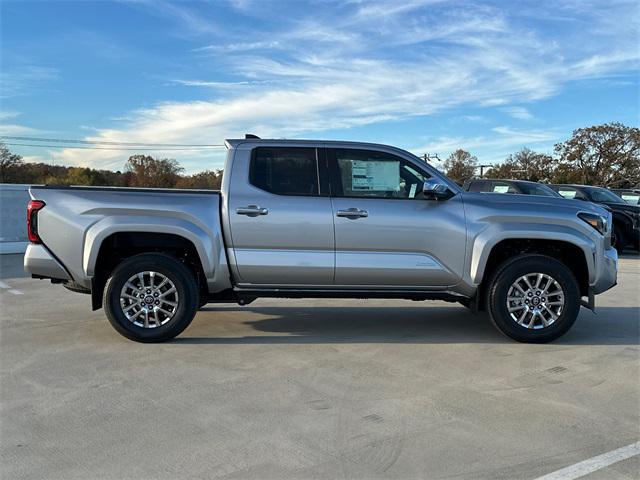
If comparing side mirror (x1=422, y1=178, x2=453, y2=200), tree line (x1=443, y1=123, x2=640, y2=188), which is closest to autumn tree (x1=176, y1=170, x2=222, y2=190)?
side mirror (x1=422, y1=178, x2=453, y2=200)

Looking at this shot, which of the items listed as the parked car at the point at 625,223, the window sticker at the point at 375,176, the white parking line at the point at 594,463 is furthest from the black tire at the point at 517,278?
the parked car at the point at 625,223

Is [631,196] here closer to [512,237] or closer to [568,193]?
[568,193]

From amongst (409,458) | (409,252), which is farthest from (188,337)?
(409,458)

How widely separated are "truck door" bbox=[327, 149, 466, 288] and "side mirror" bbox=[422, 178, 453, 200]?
69mm

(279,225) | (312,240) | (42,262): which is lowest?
(42,262)

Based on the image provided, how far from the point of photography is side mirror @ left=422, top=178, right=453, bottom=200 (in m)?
5.53

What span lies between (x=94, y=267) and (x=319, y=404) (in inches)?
110

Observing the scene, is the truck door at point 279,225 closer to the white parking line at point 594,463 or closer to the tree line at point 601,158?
the white parking line at point 594,463

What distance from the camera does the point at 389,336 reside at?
6023 millimetres

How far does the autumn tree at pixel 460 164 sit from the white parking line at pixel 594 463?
7687 centimetres

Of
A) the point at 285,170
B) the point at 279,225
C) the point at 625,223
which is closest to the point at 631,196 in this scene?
the point at 625,223

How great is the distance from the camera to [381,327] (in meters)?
6.44

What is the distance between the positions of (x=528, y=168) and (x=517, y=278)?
233 ft

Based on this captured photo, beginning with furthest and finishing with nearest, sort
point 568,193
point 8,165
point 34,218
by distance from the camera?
point 8,165 < point 568,193 < point 34,218
